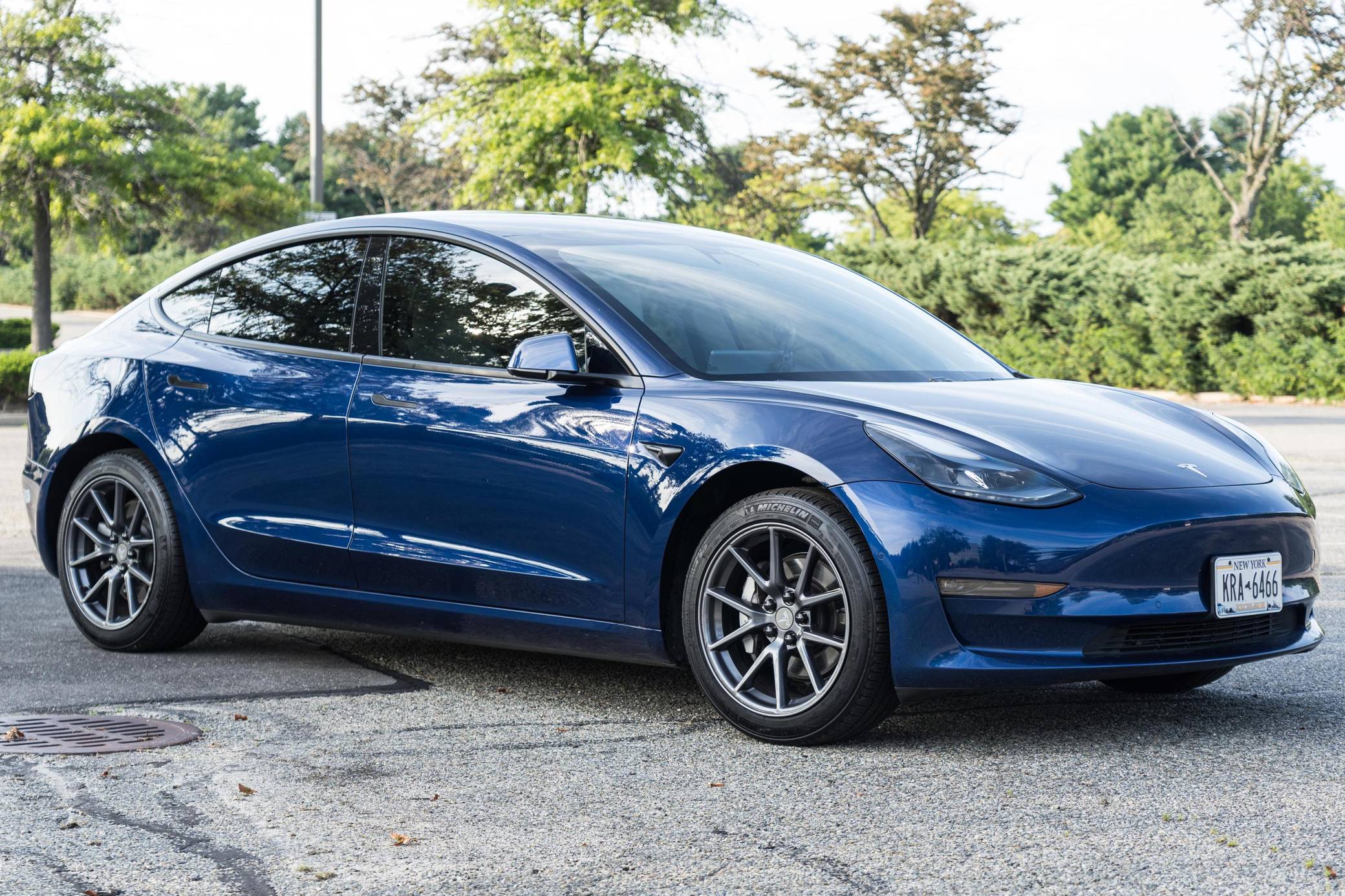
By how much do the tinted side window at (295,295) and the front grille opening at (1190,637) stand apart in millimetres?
2772

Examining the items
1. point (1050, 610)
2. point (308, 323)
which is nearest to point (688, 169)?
point (308, 323)

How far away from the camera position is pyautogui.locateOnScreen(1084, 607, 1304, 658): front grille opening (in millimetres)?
4273

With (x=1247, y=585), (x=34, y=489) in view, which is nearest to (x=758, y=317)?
(x=1247, y=585)

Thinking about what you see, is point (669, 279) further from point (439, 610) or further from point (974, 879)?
point (974, 879)

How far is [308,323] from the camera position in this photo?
5.78 metres

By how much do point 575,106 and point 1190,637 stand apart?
22.6 meters

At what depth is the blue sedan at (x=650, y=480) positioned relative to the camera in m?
4.25

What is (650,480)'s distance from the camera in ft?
15.3

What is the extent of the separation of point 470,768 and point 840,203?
3978 cm

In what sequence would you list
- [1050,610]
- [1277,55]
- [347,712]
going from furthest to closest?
[1277,55] < [347,712] < [1050,610]

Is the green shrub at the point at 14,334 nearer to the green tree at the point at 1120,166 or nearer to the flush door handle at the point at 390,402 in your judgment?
the flush door handle at the point at 390,402

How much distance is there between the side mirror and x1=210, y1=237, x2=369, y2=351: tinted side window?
0.98 m

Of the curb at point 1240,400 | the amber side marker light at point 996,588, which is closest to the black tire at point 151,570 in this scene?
the amber side marker light at point 996,588

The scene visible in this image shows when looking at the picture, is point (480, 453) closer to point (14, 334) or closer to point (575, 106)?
point (575, 106)
